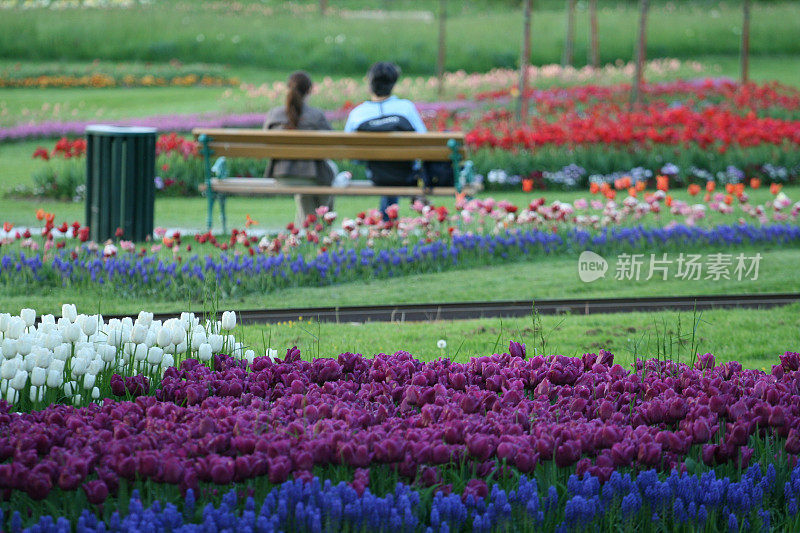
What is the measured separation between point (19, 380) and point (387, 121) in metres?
6.58

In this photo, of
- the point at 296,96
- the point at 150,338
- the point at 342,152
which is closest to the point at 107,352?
the point at 150,338

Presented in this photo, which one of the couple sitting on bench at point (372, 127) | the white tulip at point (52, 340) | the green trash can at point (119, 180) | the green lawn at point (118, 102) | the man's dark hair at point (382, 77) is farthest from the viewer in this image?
the green lawn at point (118, 102)

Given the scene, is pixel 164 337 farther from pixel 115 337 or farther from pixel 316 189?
pixel 316 189

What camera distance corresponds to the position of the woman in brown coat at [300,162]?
31.7ft

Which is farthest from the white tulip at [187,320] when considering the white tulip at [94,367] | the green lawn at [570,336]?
the green lawn at [570,336]

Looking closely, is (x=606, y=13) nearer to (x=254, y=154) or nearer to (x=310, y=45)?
(x=310, y=45)

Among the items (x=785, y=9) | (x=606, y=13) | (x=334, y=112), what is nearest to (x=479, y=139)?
(x=334, y=112)

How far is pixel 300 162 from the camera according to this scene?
31.8 ft

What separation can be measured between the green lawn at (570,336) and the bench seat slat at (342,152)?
3.13 m

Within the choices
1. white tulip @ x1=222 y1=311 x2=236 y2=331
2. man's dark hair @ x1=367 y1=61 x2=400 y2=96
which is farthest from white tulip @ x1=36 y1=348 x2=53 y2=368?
man's dark hair @ x1=367 y1=61 x2=400 y2=96

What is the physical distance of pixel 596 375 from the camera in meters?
3.91

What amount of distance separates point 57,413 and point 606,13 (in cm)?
3731

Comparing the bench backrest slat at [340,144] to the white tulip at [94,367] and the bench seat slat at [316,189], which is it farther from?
the white tulip at [94,367]

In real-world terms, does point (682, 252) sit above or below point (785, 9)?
below
